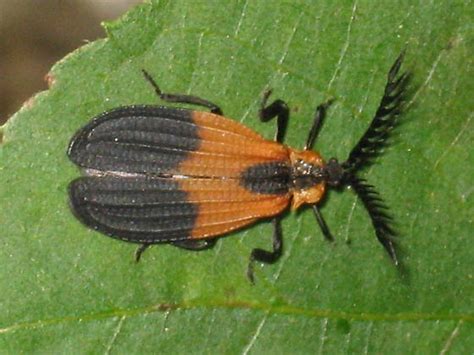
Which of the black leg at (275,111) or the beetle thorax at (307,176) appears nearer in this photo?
the black leg at (275,111)

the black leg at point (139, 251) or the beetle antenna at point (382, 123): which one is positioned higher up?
the beetle antenna at point (382, 123)

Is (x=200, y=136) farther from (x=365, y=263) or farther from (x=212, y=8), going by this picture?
(x=365, y=263)

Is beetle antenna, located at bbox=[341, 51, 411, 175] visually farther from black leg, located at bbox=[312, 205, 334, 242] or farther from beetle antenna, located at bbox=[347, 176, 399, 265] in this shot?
black leg, located at bbox=[312, 205, 334, 242]

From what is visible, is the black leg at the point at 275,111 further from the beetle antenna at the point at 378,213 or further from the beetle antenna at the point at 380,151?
the beetle antenna at the point at 378,213

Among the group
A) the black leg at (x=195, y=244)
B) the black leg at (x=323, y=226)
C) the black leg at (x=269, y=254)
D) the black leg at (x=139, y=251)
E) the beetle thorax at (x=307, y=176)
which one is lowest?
the black leg at (x=139, y=251)

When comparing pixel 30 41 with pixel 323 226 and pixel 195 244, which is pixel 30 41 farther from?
pixel 323 226

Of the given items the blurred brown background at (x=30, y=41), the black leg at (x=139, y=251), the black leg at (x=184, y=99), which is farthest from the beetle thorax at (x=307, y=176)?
A: the blurred brown background at (x=30, y=41)
